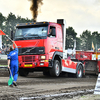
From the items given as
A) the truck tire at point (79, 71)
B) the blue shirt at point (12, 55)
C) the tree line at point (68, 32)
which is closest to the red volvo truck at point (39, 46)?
the truck tire at point (79, 71)

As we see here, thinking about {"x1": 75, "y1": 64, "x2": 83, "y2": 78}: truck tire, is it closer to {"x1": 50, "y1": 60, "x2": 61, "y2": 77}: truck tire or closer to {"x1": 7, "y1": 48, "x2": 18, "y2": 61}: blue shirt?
{"x1": 50, "y1": 60, "x2": 61, "y2": 77}: truck tire

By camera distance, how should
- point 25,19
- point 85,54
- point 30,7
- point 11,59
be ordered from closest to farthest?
point 11,59 → point 30,7 → point 85,54 → point 25,19

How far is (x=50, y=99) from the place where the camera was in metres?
7.11

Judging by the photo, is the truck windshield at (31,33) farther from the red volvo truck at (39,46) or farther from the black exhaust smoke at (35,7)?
the black exhaust smoke at (35,7)

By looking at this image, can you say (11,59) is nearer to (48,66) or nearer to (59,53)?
(48,66)

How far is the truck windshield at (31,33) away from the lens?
14457 millimetres

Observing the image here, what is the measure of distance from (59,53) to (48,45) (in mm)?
1307

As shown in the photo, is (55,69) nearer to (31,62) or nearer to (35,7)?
(31,62)

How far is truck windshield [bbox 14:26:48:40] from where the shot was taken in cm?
1446

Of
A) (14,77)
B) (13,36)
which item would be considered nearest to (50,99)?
(14,77)

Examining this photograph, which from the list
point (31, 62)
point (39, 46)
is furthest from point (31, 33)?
point (31, 62)

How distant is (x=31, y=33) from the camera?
1463cm

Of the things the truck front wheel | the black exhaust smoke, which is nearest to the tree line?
the black exhaust smoke

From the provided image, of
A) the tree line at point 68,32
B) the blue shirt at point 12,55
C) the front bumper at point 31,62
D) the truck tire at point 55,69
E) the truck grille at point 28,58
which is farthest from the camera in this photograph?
the tree line at point 68,32
